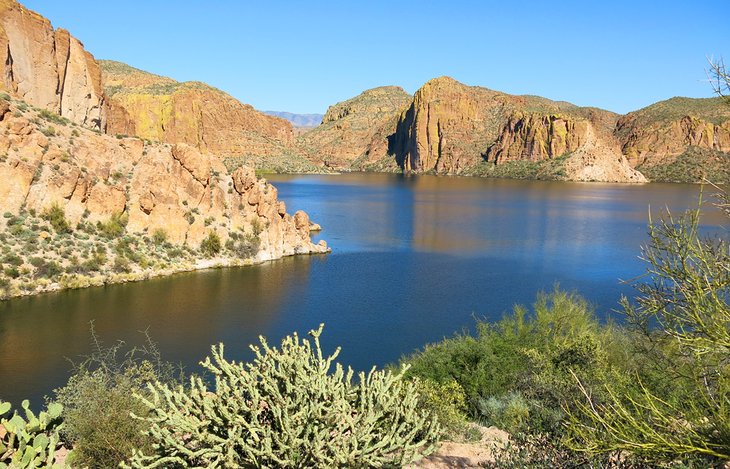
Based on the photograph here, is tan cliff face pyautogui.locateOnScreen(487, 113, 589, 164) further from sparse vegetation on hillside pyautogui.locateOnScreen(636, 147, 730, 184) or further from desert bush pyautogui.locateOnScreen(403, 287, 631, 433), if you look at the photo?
desert bush pyautogui.locateOnScreen(403, 287, 631, 433)

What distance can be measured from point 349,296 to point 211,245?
1470 cm

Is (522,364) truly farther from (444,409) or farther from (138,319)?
(138,319)

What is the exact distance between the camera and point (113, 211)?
4178 cm

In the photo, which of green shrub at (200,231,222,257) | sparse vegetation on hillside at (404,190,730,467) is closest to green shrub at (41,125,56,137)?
green shrub at (200,231,222,257)

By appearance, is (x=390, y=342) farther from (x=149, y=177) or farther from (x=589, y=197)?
(x=589, y=197)

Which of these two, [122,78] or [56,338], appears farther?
[122,78]

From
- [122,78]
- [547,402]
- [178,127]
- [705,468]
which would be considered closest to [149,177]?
[547,402]

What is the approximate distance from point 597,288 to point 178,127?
375 feet

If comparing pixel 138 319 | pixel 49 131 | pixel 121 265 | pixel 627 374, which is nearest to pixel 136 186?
pixel 49 131

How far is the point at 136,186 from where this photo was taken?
1743 inches

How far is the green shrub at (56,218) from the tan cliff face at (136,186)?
0.43 meters

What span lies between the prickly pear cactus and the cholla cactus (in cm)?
398

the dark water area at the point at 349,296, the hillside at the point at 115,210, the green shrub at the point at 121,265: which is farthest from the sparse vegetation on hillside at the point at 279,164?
the green shrub at the point at 121,265

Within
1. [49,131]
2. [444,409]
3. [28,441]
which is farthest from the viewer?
[49,131]
